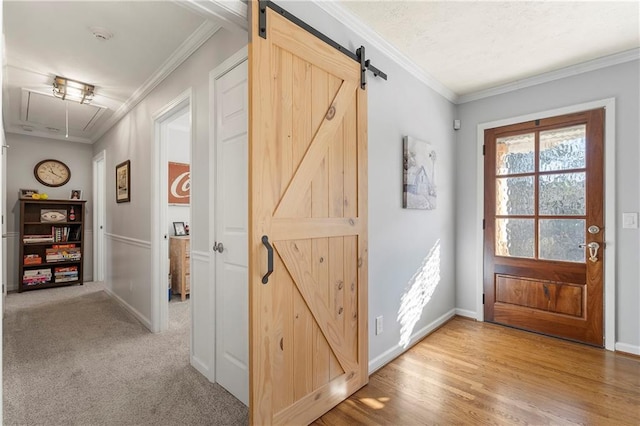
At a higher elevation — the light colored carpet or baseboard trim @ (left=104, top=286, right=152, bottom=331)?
baseboard trim @ (left=104, top=286, right=152, bottom=331)

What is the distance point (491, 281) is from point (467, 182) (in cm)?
107

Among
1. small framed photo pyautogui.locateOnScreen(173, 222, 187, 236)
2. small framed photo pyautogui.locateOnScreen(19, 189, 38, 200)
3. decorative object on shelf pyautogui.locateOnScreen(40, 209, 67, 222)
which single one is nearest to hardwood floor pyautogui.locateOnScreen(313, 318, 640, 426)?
small framed photo pyautogui.locateOnScreen(173, 222, 187, 236)

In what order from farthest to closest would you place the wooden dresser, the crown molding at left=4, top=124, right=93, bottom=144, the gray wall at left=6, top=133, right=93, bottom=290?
the gray wall at left=6, top=133, right=93, bottom=290 < the crown molding at left=4, top=124, right=93, bottom=144 < the wooden dresser

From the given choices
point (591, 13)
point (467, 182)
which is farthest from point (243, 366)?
point (591, 13)

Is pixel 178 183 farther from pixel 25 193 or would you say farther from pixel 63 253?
pixel 25 193

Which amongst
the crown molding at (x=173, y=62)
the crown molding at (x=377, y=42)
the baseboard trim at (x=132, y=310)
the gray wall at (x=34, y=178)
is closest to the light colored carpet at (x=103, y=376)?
the baseboard trim at (x=132, y=310)

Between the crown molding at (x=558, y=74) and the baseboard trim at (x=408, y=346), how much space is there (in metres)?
2.32

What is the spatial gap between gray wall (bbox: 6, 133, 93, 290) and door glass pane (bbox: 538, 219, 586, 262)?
255 inches

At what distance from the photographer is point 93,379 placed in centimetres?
226

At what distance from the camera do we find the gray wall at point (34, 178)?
188 inches

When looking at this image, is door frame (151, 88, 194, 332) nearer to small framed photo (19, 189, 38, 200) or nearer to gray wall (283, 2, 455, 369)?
gray wall (283, 2, 455, 369)

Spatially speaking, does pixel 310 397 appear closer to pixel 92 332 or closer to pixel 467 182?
pixel 92 332

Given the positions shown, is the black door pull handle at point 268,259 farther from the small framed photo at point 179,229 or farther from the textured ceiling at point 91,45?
the small framed photo at point 179,229

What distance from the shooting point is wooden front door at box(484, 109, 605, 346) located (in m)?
2.76
